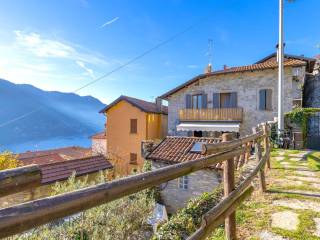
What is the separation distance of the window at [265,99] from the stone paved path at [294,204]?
13.1 m

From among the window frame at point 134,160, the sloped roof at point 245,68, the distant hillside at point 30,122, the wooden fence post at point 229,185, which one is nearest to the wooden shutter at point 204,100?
the sloped roof at point 245,68

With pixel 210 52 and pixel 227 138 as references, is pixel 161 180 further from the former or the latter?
pixel 210 52

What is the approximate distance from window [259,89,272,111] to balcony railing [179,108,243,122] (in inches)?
68.8

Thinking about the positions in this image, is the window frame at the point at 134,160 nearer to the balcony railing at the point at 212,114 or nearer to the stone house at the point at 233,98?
the stone house at the point at 233,98

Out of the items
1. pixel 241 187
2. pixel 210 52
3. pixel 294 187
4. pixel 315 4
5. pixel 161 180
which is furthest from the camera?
pixel 210 52

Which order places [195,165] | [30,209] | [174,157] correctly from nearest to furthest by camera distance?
[30,209], [195,165], [174,157]

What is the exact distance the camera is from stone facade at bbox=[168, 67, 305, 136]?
18703mm

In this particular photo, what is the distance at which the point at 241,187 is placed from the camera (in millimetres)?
3512

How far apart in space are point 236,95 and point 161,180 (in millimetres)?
20954

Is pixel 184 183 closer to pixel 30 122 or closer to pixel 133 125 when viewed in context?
pixel 133 125

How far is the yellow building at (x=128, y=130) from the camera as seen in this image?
23609 millimetres

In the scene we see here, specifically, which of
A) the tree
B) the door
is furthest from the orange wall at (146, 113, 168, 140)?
the door

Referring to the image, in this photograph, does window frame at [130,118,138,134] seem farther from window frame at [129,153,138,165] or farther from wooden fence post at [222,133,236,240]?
wooden fence post at [222,133,236,240]

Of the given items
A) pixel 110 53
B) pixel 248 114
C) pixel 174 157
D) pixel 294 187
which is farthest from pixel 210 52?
pixel 294 187
